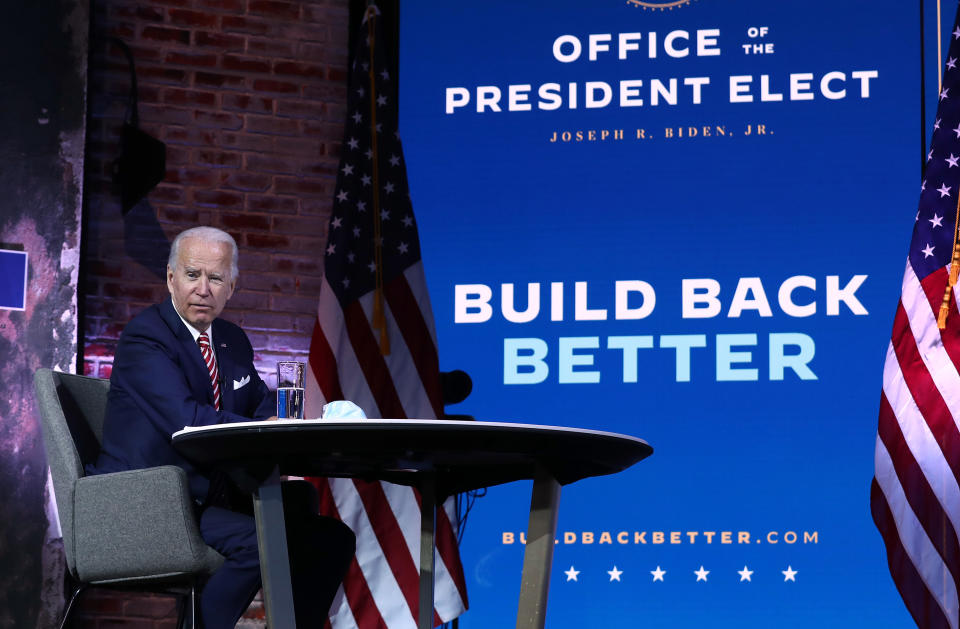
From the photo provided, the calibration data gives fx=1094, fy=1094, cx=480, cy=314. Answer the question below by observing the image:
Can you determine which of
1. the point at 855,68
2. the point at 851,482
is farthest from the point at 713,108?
the point at 851,482

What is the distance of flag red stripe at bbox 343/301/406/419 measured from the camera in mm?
3951

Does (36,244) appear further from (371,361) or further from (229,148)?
(371,361)

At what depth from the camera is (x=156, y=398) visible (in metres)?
2.56

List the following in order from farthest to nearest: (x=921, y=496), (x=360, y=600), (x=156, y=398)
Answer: (x=360, y=600), (x=921, y=496), (x=156, y=398)

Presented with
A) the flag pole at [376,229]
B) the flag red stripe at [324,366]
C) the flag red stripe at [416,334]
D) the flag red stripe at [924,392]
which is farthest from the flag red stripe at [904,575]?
the flag red stripe at [324,366]

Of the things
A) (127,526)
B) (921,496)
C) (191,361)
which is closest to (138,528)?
(127,526)

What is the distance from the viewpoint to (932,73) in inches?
157

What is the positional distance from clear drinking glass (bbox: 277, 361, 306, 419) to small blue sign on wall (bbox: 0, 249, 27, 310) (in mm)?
1898

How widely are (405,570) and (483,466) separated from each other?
5.19ft

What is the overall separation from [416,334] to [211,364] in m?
1.31

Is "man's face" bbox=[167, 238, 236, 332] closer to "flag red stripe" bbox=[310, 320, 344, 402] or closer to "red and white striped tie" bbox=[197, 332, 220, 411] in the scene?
"red and white striped tie" bbox=[197, 332, 220, 411]

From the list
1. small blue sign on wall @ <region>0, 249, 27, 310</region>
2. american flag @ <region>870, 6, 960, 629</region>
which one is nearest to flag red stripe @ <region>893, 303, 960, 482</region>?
american flag @ <region>870, 6, 960, 629</region>

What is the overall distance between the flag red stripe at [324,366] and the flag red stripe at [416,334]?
0.28m

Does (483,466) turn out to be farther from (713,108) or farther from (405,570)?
(713,108)
